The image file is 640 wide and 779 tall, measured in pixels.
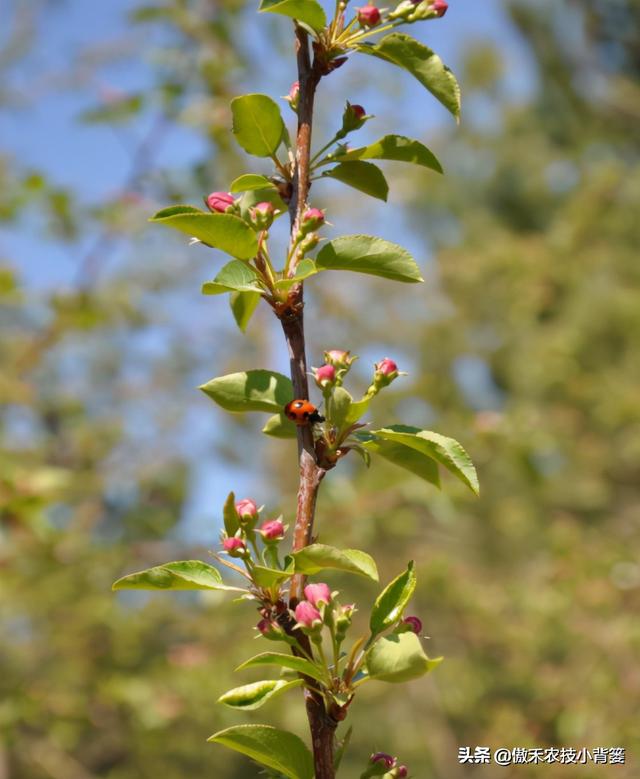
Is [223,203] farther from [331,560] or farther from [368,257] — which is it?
[331,560]

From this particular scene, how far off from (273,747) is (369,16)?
0.56 meters

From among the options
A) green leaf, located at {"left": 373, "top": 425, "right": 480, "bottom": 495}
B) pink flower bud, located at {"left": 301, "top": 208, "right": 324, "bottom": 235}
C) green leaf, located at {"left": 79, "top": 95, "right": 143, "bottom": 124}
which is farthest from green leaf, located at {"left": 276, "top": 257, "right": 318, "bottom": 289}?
green leaf, located at {"left": 79, "top": 95, "right": 143, "bottom": 124}

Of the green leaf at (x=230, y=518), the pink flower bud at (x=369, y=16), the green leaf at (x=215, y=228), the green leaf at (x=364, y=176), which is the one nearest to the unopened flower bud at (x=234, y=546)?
the green leaf at (x=230, y=518)

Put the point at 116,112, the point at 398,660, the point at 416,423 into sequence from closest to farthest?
the point at 398,660 < the point at 116,112 < the point at 416,423

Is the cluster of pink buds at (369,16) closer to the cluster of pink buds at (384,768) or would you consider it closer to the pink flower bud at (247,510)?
the pink flower bud at (247,510)

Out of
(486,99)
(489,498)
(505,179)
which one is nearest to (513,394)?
(489,498)

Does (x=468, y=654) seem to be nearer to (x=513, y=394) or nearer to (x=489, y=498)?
(x=489, y=498)

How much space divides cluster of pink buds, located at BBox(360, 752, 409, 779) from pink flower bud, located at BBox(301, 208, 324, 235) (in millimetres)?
396

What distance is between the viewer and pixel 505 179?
14820 mm

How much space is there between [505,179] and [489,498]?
288 inches

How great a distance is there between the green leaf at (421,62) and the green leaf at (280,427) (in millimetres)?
296

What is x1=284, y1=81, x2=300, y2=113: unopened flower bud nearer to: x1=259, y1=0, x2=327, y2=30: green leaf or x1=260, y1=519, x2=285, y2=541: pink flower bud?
x1=259, y1=0, x2=327, y2=30: green leaf

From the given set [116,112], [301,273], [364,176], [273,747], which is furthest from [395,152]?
[116,112]

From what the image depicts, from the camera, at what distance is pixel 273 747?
20.6 inches
